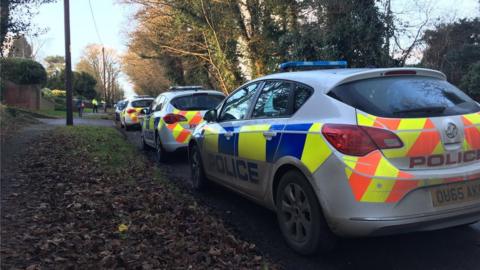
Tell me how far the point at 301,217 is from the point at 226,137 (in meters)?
1.81

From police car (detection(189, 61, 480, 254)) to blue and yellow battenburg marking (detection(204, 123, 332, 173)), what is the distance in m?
0.01

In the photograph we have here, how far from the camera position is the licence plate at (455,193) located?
3.55m

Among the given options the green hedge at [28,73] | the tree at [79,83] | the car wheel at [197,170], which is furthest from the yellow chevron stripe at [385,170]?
the tree at [79,83]

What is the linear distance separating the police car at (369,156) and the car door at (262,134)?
2 cm

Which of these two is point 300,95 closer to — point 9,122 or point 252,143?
point 252,143

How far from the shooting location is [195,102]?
9312 mm

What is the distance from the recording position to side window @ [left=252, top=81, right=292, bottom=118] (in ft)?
14.9

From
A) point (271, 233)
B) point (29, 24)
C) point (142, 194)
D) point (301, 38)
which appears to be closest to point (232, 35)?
point (301, 38)

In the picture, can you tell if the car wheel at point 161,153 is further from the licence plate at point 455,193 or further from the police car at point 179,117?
the licence plate at point 455,193

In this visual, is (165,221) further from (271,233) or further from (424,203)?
(424,203)

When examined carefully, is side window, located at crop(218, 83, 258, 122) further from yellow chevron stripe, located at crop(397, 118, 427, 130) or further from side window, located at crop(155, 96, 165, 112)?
side window, located at crop(155, 96, 165, 112)

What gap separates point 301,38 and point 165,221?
1019 centimetres

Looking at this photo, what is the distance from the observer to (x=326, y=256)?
13.4 ft

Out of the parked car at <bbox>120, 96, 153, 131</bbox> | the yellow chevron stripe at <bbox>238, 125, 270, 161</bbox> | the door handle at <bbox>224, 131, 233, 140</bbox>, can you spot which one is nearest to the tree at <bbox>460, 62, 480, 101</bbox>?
the parked car at <bbox>120, 96, 153, 131</bbox>
